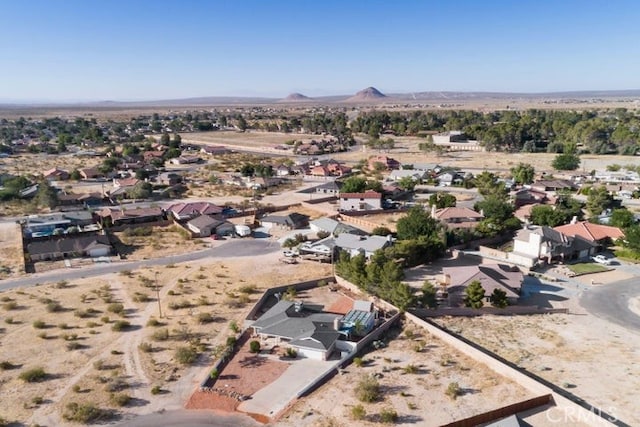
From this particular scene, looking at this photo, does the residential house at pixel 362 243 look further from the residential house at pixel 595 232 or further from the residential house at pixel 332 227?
the residential house at pixel 595 232

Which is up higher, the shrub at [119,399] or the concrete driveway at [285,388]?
the shrub at [119,399]

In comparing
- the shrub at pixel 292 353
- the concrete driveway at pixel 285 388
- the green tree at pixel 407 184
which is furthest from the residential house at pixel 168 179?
the concrete driveway at pixel 285 388

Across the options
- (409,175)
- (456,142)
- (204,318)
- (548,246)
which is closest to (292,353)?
(204,318)

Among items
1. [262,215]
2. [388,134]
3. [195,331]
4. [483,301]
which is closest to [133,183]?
[262,215]

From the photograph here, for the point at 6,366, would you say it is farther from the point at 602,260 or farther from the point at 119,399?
the point at 602,260

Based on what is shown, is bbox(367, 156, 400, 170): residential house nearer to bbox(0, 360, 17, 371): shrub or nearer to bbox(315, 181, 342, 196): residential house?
bbox(315, 181, 342, 196): residential house

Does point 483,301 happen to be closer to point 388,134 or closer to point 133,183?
point 133,183
